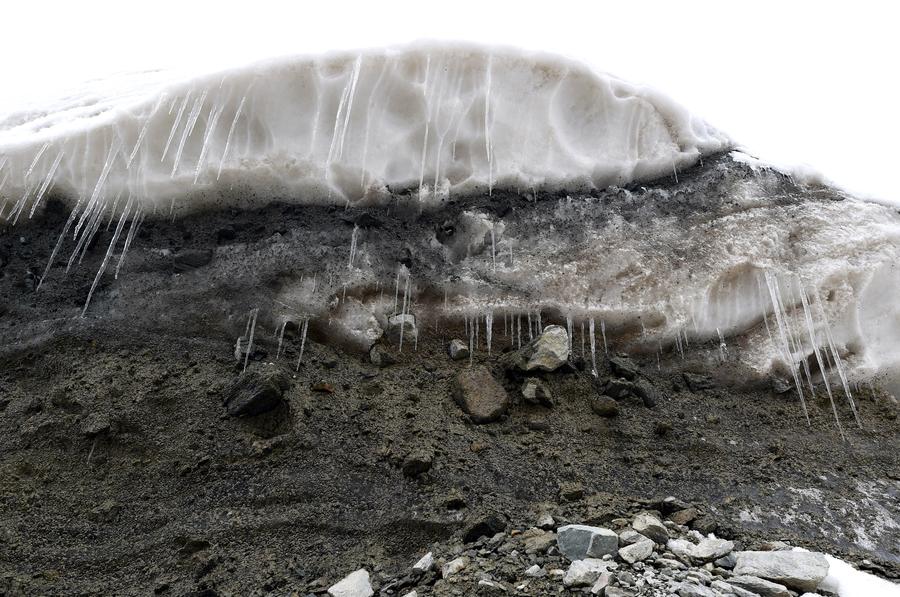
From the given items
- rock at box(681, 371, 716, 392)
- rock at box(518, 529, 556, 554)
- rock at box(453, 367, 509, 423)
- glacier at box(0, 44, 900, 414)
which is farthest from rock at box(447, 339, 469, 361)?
rock at box(681, 371, 716, 392)

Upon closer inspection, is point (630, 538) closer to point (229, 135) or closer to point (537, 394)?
point (537, 394)

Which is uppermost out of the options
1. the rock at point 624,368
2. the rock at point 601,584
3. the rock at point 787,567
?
the rock at point 624,368

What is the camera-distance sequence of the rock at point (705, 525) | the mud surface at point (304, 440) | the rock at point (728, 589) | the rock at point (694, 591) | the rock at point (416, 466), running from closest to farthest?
the rock at point (694, 591), the rock at point (728, 589), the rock at point (705, 525), the mud surface at point (304, 440), the rock at point (416, 466)

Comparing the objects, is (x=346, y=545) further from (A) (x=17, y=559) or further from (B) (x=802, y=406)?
(B) (x=802, y=406)

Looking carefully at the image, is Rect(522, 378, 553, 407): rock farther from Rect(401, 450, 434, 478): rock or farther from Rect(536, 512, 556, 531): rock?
Rect(536, 512, 556, 531): rock

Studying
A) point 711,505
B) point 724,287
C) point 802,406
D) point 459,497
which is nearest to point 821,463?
point 802,406

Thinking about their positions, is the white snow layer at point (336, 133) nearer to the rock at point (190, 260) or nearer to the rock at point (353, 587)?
the rock at point (190, 260)

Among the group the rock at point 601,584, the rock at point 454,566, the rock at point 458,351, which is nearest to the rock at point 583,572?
the rock at point 601,584

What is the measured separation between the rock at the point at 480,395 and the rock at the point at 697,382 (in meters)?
1.93

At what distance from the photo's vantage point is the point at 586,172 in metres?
7.07

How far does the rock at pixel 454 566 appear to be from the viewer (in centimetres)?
438

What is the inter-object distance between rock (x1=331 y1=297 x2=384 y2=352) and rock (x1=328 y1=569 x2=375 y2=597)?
7.48 feet

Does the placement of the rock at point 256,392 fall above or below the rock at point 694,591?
above

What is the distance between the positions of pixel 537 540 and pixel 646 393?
2274 mm
